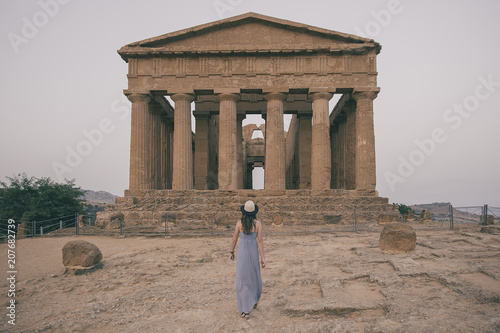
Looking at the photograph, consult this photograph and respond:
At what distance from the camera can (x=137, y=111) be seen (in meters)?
20.5

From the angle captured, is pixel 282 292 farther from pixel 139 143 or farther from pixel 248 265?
pixel 139 143

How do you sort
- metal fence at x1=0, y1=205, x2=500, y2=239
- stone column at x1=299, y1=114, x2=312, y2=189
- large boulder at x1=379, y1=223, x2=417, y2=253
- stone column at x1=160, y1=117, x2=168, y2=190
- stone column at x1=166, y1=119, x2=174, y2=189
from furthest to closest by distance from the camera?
stone column at x1=166, y1=119, x2=174, y2=189 → stone column at x1=299, y1=114, x2=312, y2=189 → stone column at x1=160, y1=117, x2=168, y2=190 → metal fence at x1=0, y1=205, x2=500, y2=239 → large boulder at x1=379, y1=223, x2=417, y2=253

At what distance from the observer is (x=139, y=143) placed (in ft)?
66.3

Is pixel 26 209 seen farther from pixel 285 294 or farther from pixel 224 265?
pixel 285 294

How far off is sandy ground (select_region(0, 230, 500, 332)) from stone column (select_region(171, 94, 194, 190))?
10460mm

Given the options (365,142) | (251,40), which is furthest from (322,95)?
(251,40)

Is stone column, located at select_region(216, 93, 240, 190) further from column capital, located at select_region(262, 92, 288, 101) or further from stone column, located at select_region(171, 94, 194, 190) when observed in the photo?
stone column, located at select_region(171, 94, 194, 190)

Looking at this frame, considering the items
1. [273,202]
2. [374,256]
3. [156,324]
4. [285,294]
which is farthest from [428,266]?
[273,202]

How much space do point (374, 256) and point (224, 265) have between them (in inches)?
150

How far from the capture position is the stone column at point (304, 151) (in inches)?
998

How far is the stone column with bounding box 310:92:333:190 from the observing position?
Result: 19688 mm

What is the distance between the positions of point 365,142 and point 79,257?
1708cm

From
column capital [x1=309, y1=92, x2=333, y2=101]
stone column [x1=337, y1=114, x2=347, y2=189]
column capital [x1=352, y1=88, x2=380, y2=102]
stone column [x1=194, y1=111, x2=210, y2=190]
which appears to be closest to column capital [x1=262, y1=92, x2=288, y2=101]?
column capital [x1=309, y1=92, x2=333, y2=101]

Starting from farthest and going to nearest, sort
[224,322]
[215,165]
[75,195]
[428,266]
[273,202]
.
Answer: [215,165] → [75,195] → [273,202] → [428,266] → [224,322]
